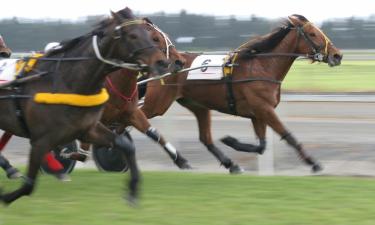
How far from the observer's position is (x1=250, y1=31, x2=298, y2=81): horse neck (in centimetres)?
887

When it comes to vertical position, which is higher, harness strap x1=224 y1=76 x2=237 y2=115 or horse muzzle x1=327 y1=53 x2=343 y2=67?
horse muzzle x1=327 y1=53 x2=343 y2=67

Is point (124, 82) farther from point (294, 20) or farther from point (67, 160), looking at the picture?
point (294, 20)

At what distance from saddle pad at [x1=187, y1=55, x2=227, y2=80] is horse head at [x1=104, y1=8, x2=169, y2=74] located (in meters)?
3.21

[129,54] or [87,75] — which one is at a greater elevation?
[129,54]

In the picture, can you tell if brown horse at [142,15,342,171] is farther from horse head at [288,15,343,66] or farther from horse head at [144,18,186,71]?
horse head at [144,18,186,71]

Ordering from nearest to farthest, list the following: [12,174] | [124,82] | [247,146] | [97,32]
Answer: [97,32]
[124,82]
[12,174]
[247,146]

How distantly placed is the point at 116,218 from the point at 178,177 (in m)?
2.15

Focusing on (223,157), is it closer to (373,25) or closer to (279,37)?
(279,37)

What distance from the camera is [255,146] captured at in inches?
344

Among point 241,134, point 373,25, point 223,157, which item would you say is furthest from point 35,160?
point 373,25

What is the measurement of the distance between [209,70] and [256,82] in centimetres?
74

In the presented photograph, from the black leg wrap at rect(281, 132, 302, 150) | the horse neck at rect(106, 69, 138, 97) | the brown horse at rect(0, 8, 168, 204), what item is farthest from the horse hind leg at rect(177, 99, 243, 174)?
the brown horse at rect(0, 8, 168, 204)

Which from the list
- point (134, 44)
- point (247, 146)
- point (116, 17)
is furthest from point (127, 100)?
point (134, 44)

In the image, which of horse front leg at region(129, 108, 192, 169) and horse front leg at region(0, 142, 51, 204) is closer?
horse front leg at region(0, 142, 51, 204)
